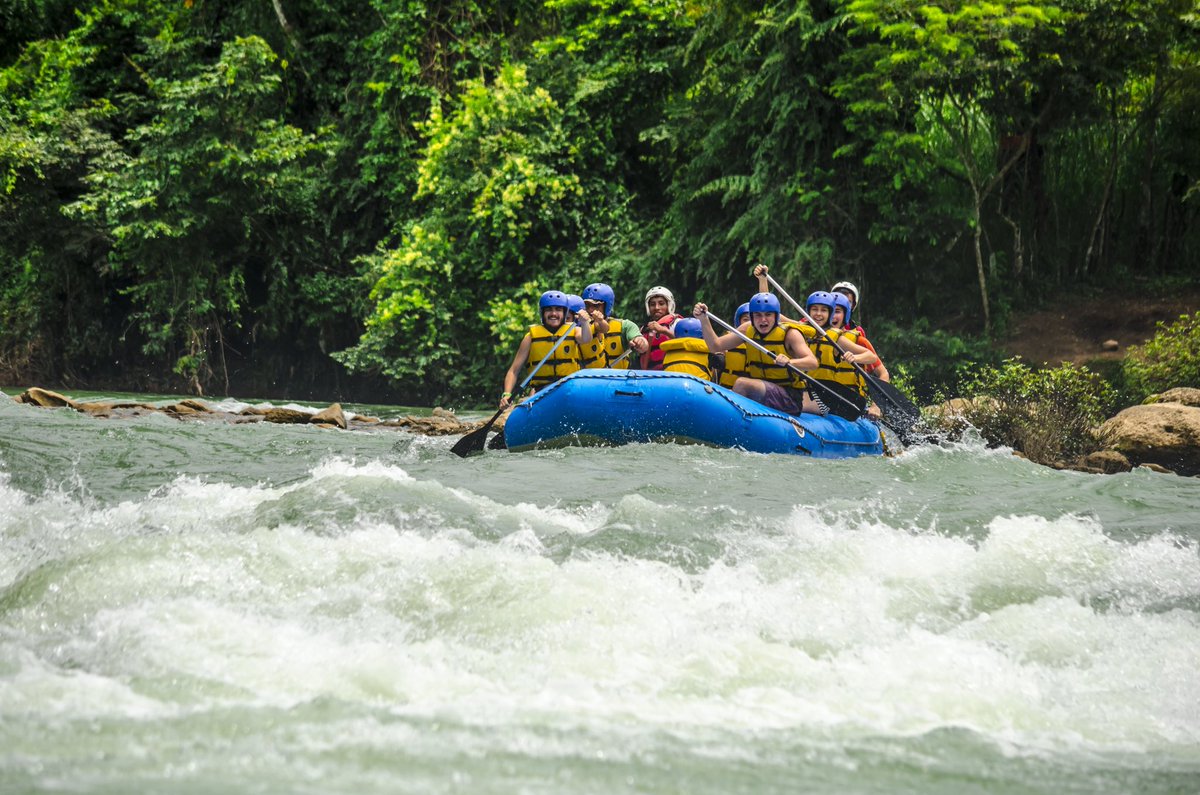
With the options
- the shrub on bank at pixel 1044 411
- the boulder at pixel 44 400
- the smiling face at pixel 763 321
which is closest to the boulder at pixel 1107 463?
the shrub on bank at pixel 1044 411

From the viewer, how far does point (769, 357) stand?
955 centimetres

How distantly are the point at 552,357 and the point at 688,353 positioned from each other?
3.67 ft

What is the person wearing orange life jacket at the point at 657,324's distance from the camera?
32.3 feet

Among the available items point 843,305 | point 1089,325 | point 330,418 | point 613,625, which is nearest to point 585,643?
point 613,625

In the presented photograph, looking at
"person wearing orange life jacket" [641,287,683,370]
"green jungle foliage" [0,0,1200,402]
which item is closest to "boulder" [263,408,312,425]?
"green jungle foliage" [0,0,1200,402]

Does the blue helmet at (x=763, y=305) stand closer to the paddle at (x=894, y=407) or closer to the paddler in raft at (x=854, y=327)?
the paddler in raft at (x=854, y=327)

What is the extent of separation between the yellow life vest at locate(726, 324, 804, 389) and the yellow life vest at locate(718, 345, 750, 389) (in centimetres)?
3

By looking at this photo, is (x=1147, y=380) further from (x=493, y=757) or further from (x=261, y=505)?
(x=493, y=757)

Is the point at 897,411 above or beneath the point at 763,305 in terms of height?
beneath

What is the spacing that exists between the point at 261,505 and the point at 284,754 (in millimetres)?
2786

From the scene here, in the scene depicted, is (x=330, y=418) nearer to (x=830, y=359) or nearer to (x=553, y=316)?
(x=553, y=316)

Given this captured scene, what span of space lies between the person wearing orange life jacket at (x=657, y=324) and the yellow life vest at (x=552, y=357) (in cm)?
56

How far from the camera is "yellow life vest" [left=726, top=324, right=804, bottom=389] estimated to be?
9570 mm

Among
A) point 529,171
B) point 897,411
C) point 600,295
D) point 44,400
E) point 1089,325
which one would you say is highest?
point 529,171
